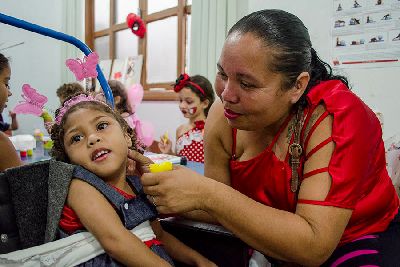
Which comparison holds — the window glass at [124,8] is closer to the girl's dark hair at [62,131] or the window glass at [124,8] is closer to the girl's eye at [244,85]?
the girl's dark hair at [62,131]

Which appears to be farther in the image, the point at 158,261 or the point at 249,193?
the point at 249,193

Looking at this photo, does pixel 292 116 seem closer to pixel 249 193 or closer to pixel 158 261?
pixel 249 193

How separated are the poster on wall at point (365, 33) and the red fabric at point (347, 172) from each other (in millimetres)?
1430

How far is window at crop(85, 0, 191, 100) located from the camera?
4070mm

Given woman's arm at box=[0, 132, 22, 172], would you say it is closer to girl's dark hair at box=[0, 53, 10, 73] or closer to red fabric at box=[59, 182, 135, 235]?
girl's dark hair at box=[0, 53, 10, 73]

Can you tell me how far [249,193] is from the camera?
1.23 m

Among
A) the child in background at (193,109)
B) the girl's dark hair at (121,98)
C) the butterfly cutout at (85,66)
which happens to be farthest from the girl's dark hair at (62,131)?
the child in background at (193,109)

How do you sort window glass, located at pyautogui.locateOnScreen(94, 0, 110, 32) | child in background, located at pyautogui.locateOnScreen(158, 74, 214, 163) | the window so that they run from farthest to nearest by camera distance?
window glass, located at pyautogui.locateOnScreen(94, 0, 110, 32) → the window → child in background, located at pyautogui.locateOnScreen(158, 74, 214, 163)

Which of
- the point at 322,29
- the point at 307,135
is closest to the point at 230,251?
the point at 307,135

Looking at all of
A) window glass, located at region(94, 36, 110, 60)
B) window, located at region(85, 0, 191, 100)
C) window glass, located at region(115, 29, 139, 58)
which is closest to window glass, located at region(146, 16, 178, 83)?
window, located at region(85, 0, 191, 100)

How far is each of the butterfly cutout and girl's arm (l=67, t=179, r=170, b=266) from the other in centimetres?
43

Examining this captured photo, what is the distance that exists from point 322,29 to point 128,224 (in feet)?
7.07

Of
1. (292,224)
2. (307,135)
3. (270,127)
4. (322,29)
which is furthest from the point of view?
(322,29)

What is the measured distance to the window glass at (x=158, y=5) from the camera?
424 centimetres
